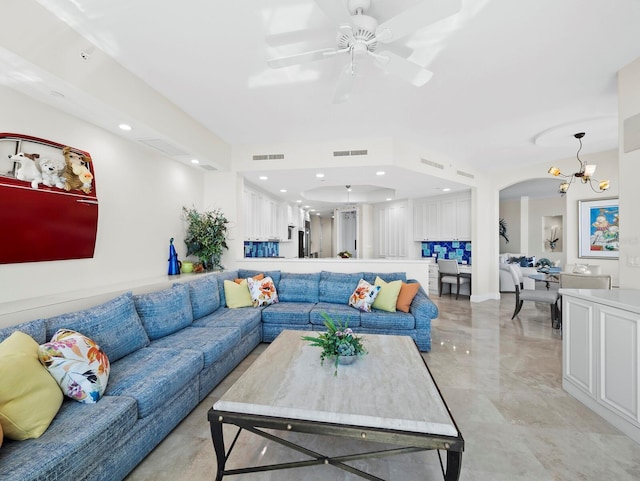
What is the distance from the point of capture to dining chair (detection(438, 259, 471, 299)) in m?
6.27

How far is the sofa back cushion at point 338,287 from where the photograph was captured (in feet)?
12.8

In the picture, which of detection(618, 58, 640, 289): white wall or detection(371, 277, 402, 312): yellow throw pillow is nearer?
detection(618, 58, 640, 289): white wall

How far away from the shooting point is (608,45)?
2.22m

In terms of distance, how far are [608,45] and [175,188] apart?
479 centimetres

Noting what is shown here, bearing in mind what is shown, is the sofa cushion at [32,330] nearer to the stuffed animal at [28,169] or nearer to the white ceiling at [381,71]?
the stuffed animal at [28,169]

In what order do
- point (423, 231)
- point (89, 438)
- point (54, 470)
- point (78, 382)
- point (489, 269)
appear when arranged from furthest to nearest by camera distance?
point (423, 231) → point (489, 269) → point (78, 382) → point (89, 438) → point (54, 470)

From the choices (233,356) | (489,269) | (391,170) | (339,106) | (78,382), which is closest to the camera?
(78,382)

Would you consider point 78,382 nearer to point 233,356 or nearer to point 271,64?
point 233,356

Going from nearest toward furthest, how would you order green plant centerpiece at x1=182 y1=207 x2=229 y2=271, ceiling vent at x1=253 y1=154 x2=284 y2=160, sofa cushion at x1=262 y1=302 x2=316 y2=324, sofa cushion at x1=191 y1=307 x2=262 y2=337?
sofa cushion at x1=191 y1=307 x2=262 y2=337 → sofa cushion at x1=262 y1=302 x2=316 y2=324 → green plant centerpiece at x1=182 y1=207 x2=229 y2=271 → ceiling vent at x1=253 y1=154 x2=284 y2=160

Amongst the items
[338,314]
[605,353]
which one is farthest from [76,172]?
[605,353]

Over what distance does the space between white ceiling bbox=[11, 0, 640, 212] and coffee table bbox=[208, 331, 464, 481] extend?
244 cm

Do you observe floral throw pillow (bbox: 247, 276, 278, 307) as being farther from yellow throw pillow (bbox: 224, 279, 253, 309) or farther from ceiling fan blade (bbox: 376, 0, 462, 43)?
ceiling fan blade (bbox: 376, 0, 462, 43)

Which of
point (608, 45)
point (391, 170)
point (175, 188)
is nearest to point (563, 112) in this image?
point (608, 45)

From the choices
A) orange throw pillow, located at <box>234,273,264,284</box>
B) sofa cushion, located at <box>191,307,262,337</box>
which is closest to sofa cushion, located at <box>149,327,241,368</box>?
sofa cushion, located at <box>191,307,262,337</box>
